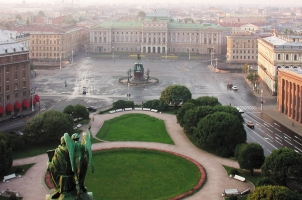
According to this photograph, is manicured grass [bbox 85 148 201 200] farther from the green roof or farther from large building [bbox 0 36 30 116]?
the green roof

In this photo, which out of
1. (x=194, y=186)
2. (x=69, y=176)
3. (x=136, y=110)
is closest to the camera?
(x=69, y=176)

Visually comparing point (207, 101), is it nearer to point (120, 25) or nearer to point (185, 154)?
point (185, 154)

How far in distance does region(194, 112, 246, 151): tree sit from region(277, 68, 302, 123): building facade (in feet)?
64.4

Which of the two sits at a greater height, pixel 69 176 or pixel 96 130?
pixel 69 176

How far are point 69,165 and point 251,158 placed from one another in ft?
82.4

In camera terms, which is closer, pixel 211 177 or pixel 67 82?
pixel 211 177

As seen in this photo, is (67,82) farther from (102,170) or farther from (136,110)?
(102,170)

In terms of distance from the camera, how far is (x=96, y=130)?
62938mm

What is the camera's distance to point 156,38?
167 m

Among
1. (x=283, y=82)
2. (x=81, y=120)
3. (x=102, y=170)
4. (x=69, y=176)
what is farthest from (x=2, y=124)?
(x=69, y=176)

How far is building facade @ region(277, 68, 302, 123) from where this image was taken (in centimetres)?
6975

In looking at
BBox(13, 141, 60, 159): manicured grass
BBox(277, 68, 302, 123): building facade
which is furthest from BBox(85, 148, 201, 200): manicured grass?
BBox(277, 68, 302, 123): building facade

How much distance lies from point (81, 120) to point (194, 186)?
29.7 meters

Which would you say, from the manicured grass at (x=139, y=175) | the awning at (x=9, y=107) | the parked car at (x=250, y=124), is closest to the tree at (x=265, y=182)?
the manicured grass at (x=139, y=175)
